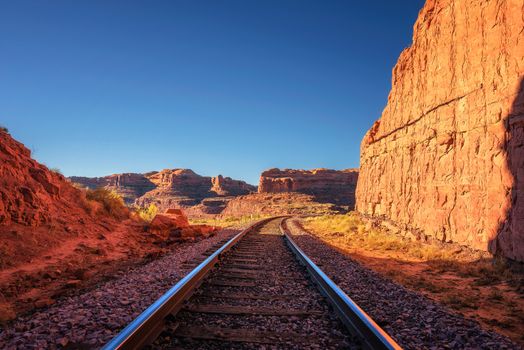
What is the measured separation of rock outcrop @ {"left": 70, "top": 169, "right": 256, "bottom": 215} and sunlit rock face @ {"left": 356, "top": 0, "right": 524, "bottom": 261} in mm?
89432

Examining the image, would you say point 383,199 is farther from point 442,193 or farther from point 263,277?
point 263,277

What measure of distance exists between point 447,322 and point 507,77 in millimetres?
8096

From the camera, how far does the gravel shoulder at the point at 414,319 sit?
11.8 feet

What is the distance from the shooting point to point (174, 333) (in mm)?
3500

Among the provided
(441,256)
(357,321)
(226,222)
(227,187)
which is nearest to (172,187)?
(227,187)

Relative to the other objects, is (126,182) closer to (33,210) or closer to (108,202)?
(108,202)

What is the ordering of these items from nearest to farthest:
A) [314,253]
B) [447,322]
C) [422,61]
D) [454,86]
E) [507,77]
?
[447,322], [507,77], [314,253], [454,86], [422,61]

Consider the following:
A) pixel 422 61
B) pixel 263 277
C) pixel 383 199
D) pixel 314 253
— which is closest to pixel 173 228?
pixel 314 253

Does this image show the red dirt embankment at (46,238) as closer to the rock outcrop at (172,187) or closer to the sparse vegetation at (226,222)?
the sparse vegetation at (226,222)

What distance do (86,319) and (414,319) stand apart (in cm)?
416

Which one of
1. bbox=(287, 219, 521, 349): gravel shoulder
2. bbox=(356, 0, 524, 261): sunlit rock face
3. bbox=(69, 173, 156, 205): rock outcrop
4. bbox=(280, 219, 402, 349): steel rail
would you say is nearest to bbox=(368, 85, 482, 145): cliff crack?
bbox=(356, 0, 524, 261): sunlit rock face

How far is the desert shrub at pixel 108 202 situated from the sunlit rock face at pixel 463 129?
1302 centimetres

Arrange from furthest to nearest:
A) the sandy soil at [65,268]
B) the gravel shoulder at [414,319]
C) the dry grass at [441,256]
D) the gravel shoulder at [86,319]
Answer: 1. the dry grass at [441,256]
2. the sandy soil at [65,268]
3. the gravel shoulder at [414,319]
4. the gravel shoulder at [86,319]

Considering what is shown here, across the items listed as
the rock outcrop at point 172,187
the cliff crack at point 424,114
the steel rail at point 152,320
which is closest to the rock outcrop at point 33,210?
the steel rail at point 152,320
